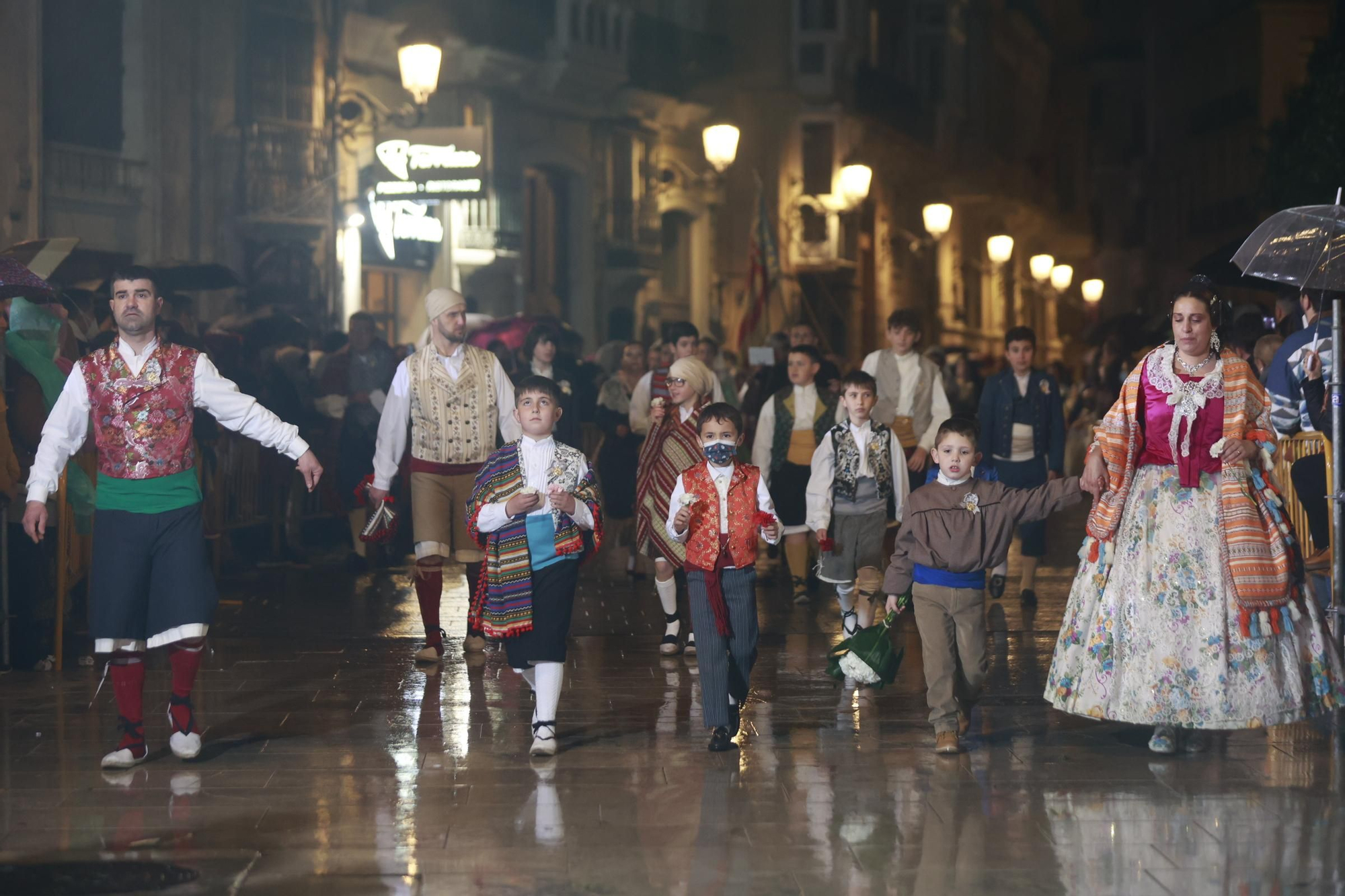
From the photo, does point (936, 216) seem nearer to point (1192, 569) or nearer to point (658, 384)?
point (658, 384)

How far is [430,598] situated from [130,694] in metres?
2.78

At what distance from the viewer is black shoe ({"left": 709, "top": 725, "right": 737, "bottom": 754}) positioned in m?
7.10

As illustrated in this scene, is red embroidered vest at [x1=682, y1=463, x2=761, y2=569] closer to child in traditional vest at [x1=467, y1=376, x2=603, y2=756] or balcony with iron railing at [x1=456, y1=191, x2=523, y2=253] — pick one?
child in traditional vest at [x1=467, y1=376, x2=603, y2=756]

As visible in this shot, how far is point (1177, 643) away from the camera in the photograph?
6.91 metres

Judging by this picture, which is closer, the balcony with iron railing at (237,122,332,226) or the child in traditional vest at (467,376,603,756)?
the child in traditional vest at (467,376,603,756)

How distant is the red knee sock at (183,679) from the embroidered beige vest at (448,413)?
8.77 ft

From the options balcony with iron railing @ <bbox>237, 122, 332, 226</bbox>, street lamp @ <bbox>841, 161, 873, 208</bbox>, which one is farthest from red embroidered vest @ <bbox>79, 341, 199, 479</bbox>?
street lamp @ <bbox>841, 161, 873, 208</bbox>

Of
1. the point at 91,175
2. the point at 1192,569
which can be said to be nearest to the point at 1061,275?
the point at 91,175

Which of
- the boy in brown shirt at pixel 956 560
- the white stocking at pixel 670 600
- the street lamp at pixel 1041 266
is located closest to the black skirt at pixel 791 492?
the white stocking at pixel 670 600

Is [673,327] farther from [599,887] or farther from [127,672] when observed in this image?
[599,887]

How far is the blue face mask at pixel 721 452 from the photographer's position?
7.39m

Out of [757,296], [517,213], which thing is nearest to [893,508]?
[757,296]

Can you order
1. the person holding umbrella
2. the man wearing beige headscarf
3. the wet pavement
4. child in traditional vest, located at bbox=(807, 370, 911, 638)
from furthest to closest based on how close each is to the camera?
the man wearing beige headscarf → child in traditional vest, located at bbox=(807, 370, 911, 638) → the person holding umbrella → the wet pavement

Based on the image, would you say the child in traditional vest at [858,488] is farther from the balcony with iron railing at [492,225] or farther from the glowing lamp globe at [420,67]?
the balcony with iron railing at [492,225]
